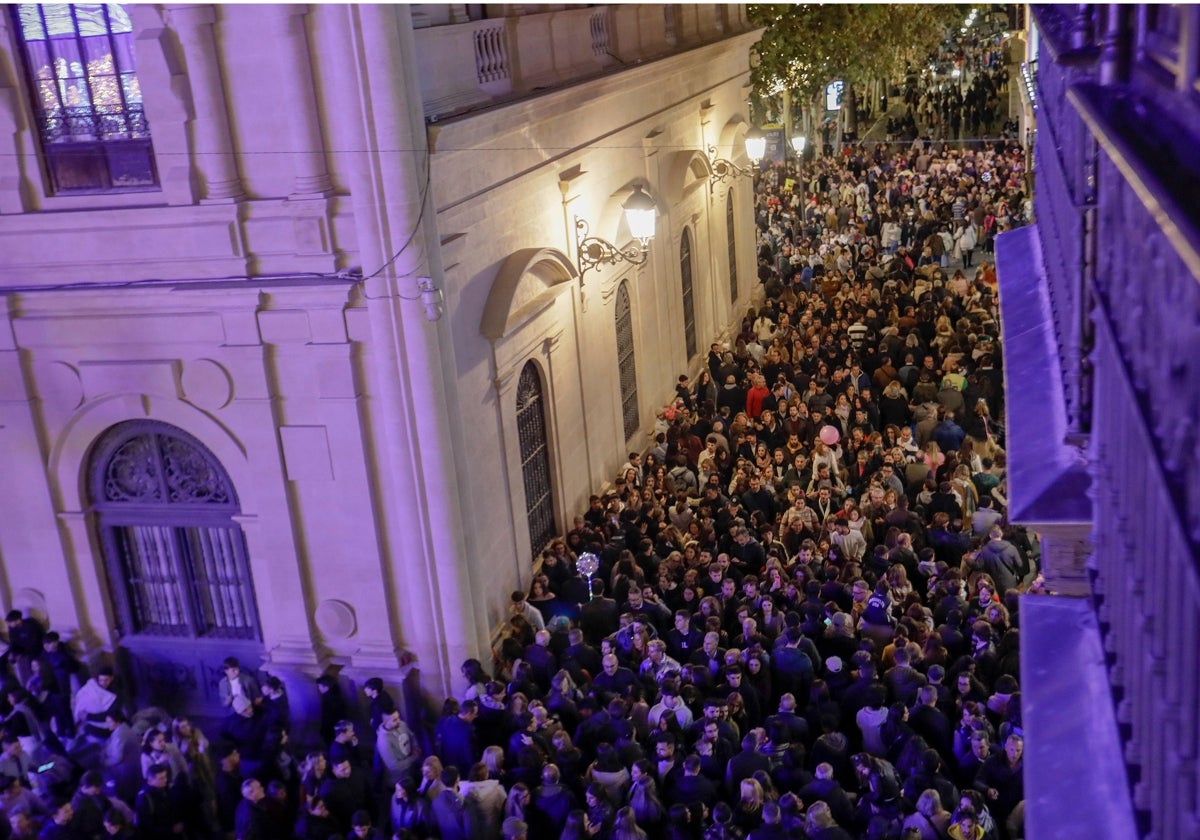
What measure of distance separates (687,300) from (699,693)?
1248 centimetres

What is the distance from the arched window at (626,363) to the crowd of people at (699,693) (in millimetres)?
1606

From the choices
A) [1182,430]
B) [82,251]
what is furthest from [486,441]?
[1182,430]

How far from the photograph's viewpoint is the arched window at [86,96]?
1158 centimetres

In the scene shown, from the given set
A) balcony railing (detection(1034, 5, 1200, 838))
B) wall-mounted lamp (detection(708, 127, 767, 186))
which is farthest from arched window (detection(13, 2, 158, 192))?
wall-mounted lamp (detection(708, 127, 767, 186))

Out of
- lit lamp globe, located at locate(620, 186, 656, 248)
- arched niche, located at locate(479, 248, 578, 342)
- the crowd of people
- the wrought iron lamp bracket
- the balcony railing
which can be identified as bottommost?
the crowd of people

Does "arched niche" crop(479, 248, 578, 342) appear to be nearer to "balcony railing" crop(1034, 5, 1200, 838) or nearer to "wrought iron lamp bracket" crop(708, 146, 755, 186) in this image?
"balcony railing" crop(1034, 5, 1200, 838)

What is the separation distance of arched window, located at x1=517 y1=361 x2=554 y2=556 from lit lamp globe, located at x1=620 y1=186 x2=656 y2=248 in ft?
7.30

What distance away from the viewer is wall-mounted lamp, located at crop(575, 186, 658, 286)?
49.8ft

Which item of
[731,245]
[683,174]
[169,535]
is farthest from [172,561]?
[731,245]

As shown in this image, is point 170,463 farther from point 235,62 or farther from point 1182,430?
point 1182,430

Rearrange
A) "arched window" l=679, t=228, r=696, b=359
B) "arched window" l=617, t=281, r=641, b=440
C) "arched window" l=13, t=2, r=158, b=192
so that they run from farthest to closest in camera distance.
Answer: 1. "arched window" l=679, t=228, r=696, b=359
2. "arched window" l=617, t=281, r=641, b=440
3. "arched window" l=13, t=2, r=158, b=192

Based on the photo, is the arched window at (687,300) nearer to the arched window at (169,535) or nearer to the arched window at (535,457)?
the arched window at (535,457)

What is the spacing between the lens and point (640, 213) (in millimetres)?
15227

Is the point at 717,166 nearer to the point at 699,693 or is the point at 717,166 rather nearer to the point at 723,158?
the point at 723,158
